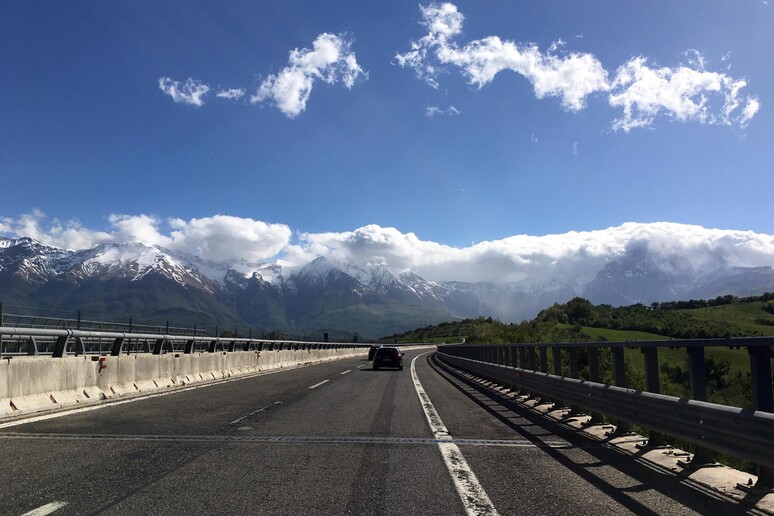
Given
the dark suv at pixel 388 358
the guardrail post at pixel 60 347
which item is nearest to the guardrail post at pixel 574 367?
the guardrail post at pixel 60 347

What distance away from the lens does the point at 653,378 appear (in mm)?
7793

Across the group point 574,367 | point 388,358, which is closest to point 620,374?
point 574,367

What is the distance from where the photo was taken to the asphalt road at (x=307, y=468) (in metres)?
5.19

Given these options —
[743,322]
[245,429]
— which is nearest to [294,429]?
[245,429]

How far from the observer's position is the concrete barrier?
391 inches

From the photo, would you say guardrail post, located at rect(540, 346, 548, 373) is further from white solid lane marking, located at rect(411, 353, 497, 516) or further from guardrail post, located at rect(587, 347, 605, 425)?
white solid lane marking, located at rect(411, 353, 497, 516)

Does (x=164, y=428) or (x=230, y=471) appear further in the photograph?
(x=164, y=428)

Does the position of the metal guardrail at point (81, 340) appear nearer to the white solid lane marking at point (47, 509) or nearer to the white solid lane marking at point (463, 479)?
the white solid lane marking at point (47, 509)

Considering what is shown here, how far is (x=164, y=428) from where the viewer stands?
9.20 m

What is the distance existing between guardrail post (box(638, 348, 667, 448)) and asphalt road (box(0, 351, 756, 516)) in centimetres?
62

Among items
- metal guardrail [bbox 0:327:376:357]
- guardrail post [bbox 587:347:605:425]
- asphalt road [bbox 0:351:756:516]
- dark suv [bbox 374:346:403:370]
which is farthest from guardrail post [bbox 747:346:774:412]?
dark suv [bbox 374:346:403:370]

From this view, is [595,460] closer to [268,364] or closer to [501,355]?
[501,355]

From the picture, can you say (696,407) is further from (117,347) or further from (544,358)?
(117,347)

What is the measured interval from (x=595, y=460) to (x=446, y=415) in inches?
182
